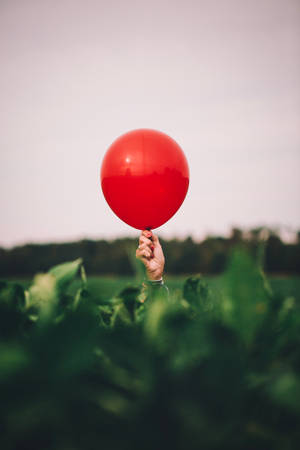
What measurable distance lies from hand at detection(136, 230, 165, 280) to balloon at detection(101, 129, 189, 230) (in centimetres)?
23

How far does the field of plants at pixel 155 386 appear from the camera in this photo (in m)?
0.37

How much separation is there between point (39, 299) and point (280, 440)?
478 mm

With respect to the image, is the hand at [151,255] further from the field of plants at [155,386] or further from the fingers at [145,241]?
the field of plants at [155,386]

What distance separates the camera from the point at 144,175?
9.08 ft

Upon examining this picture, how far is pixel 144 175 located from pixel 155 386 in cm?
245

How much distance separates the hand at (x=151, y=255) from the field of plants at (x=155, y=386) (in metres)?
1.94

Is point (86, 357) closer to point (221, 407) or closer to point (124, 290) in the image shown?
point (221, 407)

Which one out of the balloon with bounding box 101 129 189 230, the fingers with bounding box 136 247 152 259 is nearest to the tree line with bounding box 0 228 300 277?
the balloon with bounding box 101 129 189 230

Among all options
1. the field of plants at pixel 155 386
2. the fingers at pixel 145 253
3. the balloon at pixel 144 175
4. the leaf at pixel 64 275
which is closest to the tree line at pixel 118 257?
the balloon at pixel 144 175

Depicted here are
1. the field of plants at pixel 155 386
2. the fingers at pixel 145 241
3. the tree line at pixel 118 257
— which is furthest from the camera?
the tree line at pixel 118 257

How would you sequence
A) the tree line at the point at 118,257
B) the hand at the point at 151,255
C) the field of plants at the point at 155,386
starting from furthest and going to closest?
the tree line at the point at 118,257 < the hand at the point at 151,255 < the field of plants at the point at 155,386

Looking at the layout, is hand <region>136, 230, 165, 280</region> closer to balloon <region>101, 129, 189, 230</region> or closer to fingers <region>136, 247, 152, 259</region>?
fingers <region>136, 247, 152, 259</region>

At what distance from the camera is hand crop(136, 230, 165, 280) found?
98.3 inches

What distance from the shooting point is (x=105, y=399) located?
404mm
